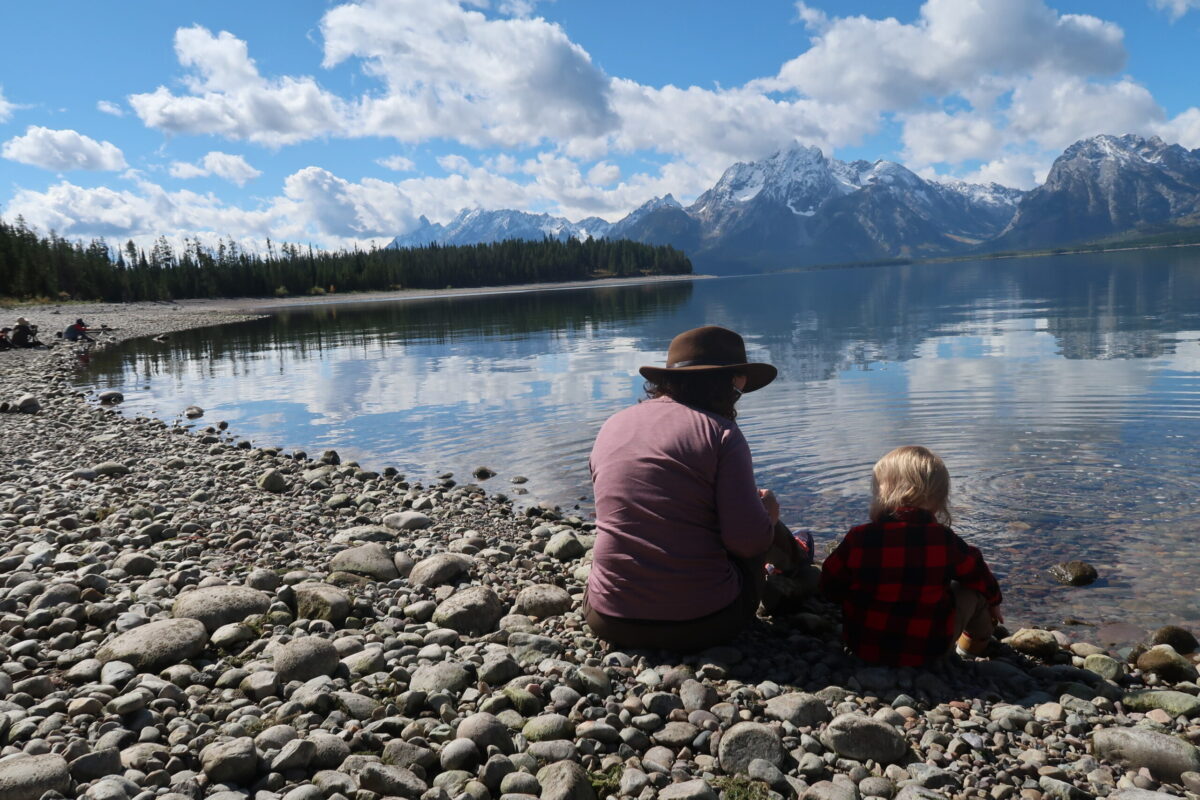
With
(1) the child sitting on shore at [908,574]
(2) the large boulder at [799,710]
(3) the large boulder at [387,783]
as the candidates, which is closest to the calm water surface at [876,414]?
(1) the child sitting on shore at [908,574]

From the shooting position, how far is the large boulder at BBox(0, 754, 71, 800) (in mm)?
3332

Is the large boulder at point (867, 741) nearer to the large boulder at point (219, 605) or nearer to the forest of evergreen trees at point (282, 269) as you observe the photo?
the large boulder at point (219, 605)

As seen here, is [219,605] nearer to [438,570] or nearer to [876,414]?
[438,570]

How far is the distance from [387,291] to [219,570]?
14816cm

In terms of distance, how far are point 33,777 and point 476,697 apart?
2150 millimetres

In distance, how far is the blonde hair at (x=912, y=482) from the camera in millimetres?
4855

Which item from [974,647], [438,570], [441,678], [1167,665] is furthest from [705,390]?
[1167,665]

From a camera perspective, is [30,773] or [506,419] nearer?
[30,773]

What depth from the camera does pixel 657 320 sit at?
51.6 meters

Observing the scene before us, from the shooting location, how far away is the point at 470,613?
5.89 meters

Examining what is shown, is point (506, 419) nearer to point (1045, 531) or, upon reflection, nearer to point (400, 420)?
point (400, 420)

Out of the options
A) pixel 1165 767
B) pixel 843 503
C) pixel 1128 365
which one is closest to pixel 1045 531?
pixel 843 503

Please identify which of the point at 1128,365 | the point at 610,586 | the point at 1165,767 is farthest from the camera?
→ the point at 1128,365

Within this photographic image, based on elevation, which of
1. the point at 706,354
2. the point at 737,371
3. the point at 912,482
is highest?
the point at 706,354
